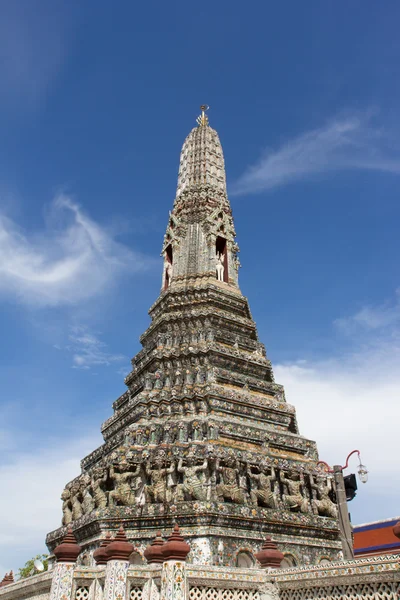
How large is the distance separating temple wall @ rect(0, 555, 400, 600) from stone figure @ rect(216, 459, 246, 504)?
4690 millimetres

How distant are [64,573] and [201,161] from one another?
24506mm

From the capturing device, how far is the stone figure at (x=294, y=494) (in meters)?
15.2

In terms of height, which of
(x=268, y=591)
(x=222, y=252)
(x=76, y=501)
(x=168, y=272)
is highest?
(x=222, y=252)

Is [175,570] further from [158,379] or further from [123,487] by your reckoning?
[158,379]

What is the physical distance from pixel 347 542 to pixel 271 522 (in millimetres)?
2155

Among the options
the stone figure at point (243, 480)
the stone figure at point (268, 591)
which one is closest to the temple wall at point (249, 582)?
the stone figure at point (268, 591)

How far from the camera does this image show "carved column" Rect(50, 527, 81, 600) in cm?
812

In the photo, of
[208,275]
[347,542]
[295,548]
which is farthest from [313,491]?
[208,275]

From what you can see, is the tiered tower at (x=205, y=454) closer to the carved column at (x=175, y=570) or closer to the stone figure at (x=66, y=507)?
the stone figure at (x=66, y=507)

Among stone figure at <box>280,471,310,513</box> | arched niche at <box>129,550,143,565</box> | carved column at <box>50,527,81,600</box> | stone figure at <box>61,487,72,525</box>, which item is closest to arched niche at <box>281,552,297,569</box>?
stone figure at <box>280,471,310,513</box>

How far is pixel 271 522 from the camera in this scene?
14.1 meters

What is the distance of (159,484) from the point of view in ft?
47.2

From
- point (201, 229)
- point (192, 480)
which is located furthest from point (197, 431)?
point (201, 229)

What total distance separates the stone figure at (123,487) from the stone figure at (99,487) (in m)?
0.36
